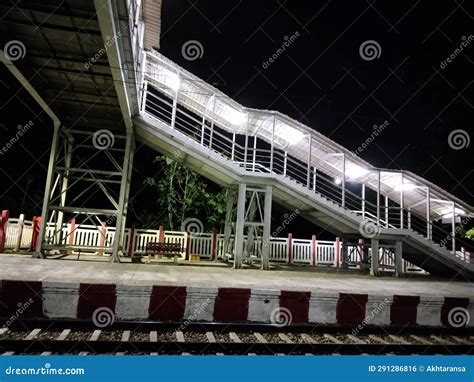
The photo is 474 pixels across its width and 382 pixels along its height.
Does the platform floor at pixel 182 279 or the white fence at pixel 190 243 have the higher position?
the white fence at pixel 190 243

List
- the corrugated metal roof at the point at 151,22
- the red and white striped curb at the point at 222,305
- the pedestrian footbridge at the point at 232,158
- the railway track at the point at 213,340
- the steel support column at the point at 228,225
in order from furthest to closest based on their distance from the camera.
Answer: the steel support column at the point at 228,225 → the corrugated metal roof at the point at 151,22 → the pedestrian footbridge at the point at 232,158 → the red and white striped curb at the point at 222,305 → the railway track at the point at 213,340

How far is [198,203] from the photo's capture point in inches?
692

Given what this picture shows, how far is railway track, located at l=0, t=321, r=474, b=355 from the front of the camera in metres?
4.12

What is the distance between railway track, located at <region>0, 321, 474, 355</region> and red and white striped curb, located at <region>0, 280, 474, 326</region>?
0.72 ft

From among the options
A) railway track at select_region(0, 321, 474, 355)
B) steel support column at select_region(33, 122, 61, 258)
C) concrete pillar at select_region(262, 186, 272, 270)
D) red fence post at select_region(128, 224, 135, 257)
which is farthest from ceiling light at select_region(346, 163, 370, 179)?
steel support column at select_region(33, 122, 61, 258)

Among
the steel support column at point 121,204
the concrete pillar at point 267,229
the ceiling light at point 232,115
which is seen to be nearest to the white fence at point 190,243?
the concrete pillar at point 267,229

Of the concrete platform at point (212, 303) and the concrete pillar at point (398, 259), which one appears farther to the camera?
the concrete pillar at point (398, 259)

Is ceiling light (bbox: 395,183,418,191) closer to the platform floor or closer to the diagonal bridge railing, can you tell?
the diagonal bridge railing

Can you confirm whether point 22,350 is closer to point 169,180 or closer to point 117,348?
point 117,348

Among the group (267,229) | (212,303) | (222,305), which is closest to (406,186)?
(267,229)

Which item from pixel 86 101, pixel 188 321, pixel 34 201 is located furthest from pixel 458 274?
pixel 34 201

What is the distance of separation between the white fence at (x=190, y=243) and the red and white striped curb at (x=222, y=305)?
7.05m

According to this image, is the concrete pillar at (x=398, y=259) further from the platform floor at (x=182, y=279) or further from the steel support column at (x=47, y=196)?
the steel support column at (x=47, y=196)

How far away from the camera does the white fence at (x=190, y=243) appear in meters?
13.4
